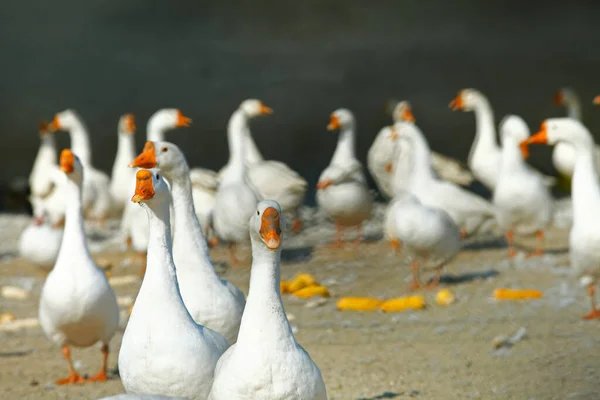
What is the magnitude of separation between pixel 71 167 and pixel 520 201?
3.94 metres

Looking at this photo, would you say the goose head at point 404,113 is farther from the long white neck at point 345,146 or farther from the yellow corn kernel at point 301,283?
the yellow corn kernel at point 301,283

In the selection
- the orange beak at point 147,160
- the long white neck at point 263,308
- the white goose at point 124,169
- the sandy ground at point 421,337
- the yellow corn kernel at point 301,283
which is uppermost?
the white goose at point 124,169

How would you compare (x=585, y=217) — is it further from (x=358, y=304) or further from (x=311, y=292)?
(x=311, y=292)

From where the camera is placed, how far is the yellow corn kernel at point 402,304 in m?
5.95

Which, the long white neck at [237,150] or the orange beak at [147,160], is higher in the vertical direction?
the long white neck at [237,150]

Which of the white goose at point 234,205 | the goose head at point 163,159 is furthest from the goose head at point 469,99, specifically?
the goose head at point 163,159

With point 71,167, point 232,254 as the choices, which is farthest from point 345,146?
point 71,167

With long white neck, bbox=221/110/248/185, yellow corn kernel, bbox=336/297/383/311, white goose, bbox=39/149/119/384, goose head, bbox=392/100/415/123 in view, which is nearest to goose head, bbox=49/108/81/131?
long white neck, bbox=221/110/248/185

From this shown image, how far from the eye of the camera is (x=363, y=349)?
16.3 feet

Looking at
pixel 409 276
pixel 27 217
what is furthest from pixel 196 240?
pixel 27 217

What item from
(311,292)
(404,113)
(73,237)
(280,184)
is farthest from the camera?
(404,113)

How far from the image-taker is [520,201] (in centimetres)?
764

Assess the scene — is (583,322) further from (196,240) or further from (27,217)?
(27,217)

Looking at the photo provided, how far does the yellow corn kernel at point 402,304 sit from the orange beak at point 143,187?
2.74 meters
